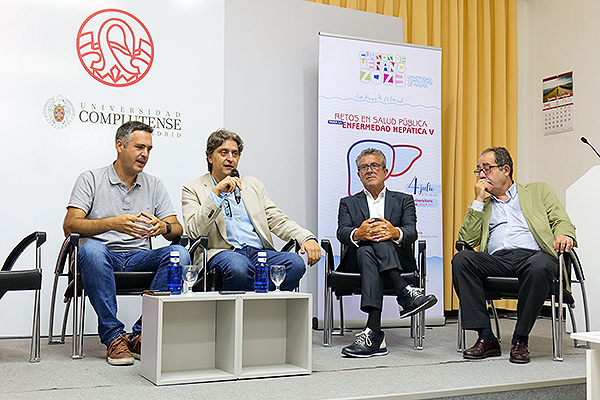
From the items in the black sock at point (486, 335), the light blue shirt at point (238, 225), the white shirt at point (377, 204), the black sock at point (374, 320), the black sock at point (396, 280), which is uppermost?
the white shirt at point (377, 204)

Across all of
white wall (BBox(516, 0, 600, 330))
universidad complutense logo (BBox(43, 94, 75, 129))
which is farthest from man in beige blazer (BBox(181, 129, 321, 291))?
white wall (BBox(516, 0, 600, 330))

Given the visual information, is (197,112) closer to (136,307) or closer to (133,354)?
(136,307)

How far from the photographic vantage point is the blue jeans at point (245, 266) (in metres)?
2.93

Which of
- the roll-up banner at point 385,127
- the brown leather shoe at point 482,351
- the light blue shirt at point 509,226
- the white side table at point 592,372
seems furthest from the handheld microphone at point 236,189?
the white side table at point 592,372

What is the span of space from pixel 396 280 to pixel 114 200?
153 cm

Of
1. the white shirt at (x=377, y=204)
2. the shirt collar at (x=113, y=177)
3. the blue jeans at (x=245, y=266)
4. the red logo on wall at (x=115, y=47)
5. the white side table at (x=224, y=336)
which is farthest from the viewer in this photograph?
the red logo on wall at (x=115, y=47)

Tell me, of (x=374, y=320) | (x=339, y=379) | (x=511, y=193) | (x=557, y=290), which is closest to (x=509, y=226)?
(x=511, y=193)

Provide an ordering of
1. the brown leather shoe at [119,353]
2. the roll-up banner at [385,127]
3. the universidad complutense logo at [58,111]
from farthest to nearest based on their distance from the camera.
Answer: the roll-up banner at [385,127] → the universidad complutense logo at [58,111] → the brown leather shoe at [119,353]

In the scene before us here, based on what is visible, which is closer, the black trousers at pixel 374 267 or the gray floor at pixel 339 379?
the gray floor at pixel 339 379

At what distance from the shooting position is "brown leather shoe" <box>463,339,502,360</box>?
3.02 meters

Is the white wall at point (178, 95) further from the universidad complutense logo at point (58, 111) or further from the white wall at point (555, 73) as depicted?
the white wall at point (555, 73)

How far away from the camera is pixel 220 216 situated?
326 cm

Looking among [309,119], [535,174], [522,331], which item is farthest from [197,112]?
[535,174]

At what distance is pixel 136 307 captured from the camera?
12.7 ft
